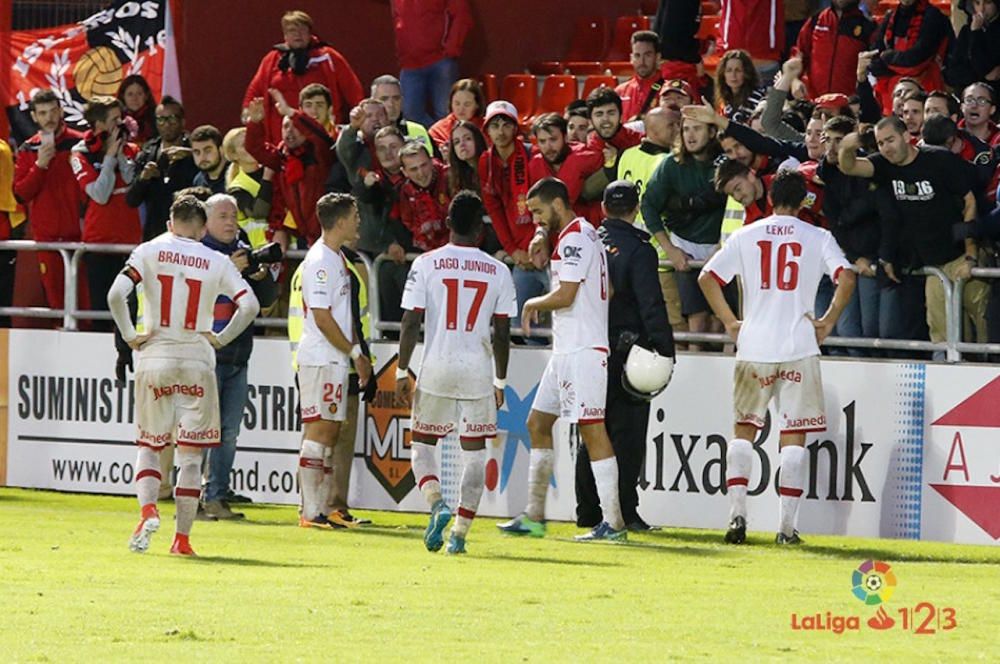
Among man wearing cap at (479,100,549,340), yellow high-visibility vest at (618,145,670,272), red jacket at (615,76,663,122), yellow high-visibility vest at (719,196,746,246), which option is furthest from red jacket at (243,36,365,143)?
yellow high-visibility vest at (719,196,746,246)

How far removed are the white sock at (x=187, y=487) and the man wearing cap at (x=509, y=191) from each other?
375 centimetres

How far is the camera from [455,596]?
432 inches

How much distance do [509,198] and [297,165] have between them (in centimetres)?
196

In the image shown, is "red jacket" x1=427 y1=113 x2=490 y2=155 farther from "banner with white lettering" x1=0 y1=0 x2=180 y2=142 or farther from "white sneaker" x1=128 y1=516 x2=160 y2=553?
"white sneaker" x1=128 y1=516 x2=160 y2=553

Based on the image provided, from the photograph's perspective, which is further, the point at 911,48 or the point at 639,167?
the point at 911,48

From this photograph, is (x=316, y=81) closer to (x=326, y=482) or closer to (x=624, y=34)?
(x=624, y=34)

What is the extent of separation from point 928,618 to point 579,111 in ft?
24.2

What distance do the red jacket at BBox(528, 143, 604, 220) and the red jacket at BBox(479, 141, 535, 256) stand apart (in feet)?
0.37

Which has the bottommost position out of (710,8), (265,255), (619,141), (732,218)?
(265,255)

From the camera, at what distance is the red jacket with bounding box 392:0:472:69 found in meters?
19.9

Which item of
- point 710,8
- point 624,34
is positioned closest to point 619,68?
point 624,34

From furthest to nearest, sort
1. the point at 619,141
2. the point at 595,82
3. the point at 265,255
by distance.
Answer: the point at 595,82 < the point at 619,141 < the point at 265,255

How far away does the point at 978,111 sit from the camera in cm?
1539

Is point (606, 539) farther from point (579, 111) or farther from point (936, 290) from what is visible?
point (579, 111)
